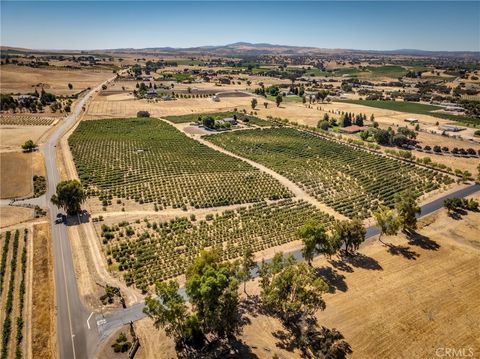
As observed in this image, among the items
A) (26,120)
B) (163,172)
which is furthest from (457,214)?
(26,120)

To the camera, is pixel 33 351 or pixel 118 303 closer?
pixel 33 351

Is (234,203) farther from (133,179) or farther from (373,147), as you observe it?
(373,147)

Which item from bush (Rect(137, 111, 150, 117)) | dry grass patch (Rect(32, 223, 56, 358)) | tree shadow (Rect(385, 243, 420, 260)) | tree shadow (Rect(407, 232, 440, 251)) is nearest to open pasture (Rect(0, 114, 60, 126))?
bush (Rect(137, 111, 150, 117))

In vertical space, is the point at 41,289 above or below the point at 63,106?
below

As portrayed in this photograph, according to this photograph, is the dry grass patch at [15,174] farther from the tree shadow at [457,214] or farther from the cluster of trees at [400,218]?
the tree shadow at [457,214]

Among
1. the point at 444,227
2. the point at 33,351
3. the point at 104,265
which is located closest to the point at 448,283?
the point at 444,227

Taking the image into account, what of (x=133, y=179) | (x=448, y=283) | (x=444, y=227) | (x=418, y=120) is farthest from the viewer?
(x=418, y=120)

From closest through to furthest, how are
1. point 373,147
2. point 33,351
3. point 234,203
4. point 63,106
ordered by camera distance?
point 33,351 < point 234,203 < point 373,147 < point 63,106

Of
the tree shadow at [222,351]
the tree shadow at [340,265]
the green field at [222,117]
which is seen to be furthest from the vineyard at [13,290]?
the green field at [222,117]

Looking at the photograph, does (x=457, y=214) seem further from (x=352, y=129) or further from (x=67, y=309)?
(x=67, y=309)
